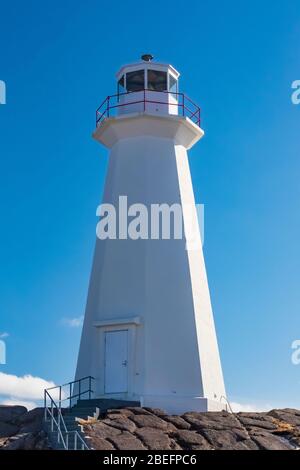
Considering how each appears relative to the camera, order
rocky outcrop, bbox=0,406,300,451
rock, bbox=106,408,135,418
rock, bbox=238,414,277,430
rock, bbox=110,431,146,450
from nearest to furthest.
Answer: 1. rock, bbox=110,431,146,450
2. rocky outcrop, bbox=0,406,300,451
3. rock, bbox=106,408,135,418
4. rock, bbox=238,414,277,430

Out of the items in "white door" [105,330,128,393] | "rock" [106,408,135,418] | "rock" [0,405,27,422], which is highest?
"white door" [105,330,128,393]

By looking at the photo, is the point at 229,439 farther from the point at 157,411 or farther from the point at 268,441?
the point at 157,411

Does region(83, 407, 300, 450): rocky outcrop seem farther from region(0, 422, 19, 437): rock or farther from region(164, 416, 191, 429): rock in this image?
region(0, 422, 19, 437): rock

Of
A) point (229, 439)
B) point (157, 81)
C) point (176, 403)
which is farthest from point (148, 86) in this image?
point (229, 439)

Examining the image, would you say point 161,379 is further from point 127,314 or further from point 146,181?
point 146,181

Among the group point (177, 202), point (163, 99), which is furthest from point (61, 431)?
point (163, 99)

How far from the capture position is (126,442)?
20938mm

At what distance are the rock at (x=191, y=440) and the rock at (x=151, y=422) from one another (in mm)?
437

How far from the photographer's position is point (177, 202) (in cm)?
2753

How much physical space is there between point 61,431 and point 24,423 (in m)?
3.35

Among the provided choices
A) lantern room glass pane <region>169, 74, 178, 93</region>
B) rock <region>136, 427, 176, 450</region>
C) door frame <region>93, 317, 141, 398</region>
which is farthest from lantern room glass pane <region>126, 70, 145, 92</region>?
rock <region>136, 427, 176, 450</region>

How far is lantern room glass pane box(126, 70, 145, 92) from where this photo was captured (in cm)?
2911
